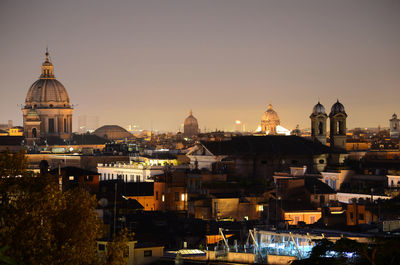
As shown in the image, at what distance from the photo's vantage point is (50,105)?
19338cm

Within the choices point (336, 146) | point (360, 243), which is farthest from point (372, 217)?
point (336, 146)

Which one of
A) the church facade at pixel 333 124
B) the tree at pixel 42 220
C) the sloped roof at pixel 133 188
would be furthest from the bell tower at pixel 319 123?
the tree at pixel 42 220

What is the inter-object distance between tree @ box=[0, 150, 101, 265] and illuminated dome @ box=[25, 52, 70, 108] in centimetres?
16136

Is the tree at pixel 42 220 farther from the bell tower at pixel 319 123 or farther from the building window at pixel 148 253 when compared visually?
the bell tower at pixel 319 123

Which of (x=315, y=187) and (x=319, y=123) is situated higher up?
(x=319, y=123)

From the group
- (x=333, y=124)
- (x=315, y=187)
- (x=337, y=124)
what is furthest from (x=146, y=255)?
(x=337, y=124)

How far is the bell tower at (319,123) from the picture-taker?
10200 cm

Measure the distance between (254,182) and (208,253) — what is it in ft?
130

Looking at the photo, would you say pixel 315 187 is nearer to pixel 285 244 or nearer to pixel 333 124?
pixel 285 244

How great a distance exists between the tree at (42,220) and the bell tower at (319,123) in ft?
230

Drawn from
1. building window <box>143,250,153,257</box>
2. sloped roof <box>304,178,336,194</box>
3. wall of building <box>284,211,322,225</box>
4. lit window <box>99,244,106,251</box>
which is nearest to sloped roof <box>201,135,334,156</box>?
sloped roof <box>304,178,336,194</box>

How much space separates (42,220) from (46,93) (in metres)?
164

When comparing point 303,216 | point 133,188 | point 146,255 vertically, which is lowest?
point 146,255

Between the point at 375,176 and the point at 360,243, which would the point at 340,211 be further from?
the point at 360,243
